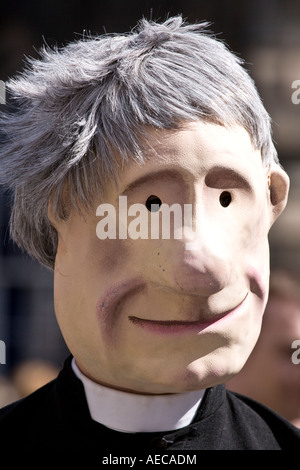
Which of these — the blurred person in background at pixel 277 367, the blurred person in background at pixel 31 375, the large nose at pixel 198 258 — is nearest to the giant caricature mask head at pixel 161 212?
the large nose at pixel 198 258

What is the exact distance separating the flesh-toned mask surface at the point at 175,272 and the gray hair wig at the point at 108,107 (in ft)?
0.09

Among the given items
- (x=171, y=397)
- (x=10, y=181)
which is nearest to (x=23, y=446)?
(x=171, y=397)

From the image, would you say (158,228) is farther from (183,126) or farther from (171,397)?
(171,397)

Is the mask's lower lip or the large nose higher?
the large nose

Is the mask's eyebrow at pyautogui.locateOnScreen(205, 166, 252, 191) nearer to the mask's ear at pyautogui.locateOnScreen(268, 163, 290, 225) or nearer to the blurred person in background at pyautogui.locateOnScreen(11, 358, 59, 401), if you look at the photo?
the mask's ear at pyautogui.locateOnScreen(268, 163, 290, 225)

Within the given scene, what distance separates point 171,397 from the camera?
1.02 m

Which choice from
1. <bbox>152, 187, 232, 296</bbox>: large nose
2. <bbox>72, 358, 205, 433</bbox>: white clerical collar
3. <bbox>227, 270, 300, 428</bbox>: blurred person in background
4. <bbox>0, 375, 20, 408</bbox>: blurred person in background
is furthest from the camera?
<bbox>0, 375, 20, 408</bbox>: blurred person in background

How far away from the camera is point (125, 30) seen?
6.28ft

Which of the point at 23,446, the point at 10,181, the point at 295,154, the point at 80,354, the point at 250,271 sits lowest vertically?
the point at 23,446

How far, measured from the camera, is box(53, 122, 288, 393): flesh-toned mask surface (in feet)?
3.03

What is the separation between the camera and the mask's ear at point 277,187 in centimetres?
108

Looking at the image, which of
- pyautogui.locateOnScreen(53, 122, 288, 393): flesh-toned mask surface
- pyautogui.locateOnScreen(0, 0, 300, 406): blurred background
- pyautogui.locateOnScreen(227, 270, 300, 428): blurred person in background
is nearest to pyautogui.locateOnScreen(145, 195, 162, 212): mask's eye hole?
pyautogui.locateOnScreen(53, 122, 288, 393): flesh-toned mask surface

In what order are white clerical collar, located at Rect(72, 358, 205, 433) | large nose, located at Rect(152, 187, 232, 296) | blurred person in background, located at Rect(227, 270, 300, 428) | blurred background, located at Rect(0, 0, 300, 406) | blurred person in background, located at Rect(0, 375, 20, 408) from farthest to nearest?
blurred background, located at Rect(0, 0, 300, 406), blurred person in background, located at Rect(0, 375, 20, 408), blurred person in background, located at Rect(227, 270, 300, 428), white clerical collar, located at Rect(72, 358, 205, 433), large nose, located at Rect(152, 187, 232, 296)
